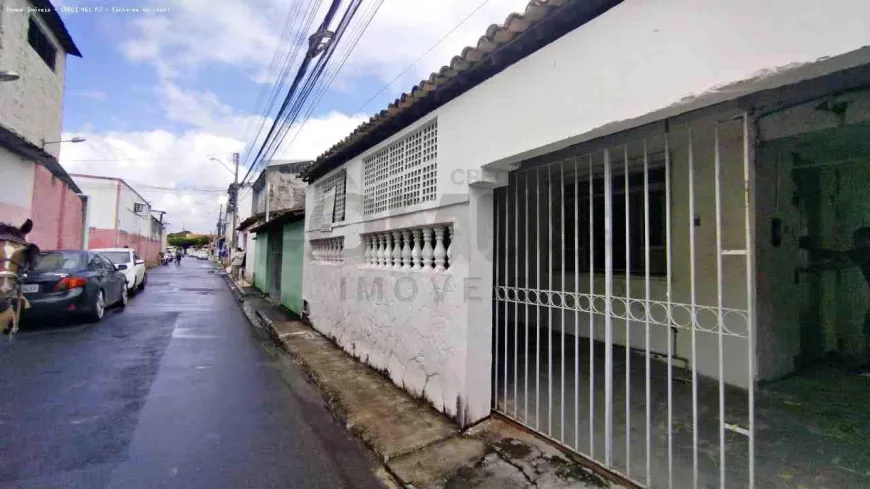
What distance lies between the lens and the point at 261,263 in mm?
16156

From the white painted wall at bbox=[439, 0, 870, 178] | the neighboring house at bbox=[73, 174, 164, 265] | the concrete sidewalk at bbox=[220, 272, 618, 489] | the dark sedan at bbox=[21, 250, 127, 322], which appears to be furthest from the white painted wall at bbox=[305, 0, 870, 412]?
the neighboring house at bbox=[73, 174, 164, 265]

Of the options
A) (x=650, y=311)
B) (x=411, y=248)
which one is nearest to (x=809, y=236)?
(x=650, y=311)

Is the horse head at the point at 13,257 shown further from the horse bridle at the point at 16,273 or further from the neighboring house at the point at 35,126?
the neighboring house at the point at 35,126

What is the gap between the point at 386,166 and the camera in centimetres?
500

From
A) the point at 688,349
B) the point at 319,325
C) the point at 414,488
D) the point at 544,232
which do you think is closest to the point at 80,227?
the point at 319,325

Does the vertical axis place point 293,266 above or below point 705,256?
below

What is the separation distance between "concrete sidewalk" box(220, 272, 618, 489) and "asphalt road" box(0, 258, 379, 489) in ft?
0.64

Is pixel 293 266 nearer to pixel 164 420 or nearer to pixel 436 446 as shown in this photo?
pixel 164 420

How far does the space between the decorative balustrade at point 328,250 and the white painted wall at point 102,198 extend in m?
24.3

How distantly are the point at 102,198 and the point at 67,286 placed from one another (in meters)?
22.5

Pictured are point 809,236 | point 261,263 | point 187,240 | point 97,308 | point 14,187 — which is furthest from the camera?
point 187,240

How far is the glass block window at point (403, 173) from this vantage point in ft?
13.4

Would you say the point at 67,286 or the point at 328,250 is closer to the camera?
the point at 328,250

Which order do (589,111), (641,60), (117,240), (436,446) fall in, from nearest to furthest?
(641,60) < (589,111) < (436,446) < (117,240)
